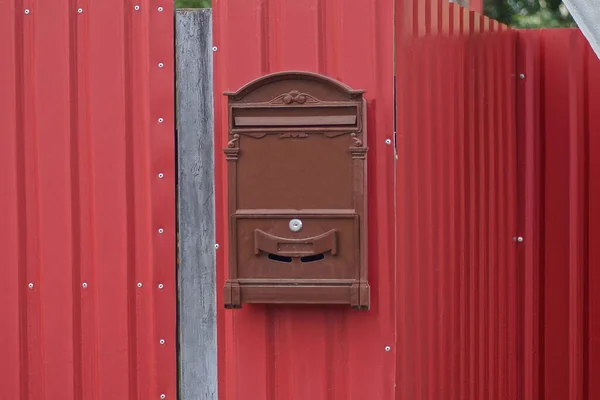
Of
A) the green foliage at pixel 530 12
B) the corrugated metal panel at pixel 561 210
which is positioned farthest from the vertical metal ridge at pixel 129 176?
the green foliage at pixel 530 12

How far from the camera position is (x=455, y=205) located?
4441 millimetres

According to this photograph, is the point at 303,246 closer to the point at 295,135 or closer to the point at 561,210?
the point at 295,135

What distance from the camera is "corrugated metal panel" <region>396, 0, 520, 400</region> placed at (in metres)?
3.93

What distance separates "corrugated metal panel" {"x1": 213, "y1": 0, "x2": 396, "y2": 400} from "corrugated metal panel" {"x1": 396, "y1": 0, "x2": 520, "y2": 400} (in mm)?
75

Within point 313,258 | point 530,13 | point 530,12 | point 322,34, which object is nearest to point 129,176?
point 313,258

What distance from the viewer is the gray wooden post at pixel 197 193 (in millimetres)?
3969

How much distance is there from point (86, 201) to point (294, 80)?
1.00 metres

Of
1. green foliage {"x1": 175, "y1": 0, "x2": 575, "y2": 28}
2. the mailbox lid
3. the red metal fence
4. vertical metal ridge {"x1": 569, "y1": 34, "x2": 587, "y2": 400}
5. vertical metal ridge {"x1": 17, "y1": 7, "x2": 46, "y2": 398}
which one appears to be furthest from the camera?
green foliage {"x1": 175, "y1": 0, "x2": 575, "y2": 28}

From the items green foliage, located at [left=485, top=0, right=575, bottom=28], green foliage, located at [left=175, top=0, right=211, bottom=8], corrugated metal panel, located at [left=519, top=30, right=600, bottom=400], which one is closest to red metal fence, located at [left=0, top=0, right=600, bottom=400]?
corrugated metal panel, located at [left=519, top=30, right=600, bottom=400]

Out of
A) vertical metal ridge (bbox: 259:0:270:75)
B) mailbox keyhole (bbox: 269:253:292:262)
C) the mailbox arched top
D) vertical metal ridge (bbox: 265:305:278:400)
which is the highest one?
vertical metal ridge (bbox: 259:0:270:75)

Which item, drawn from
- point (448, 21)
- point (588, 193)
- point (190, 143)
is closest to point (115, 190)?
point (190, 143)

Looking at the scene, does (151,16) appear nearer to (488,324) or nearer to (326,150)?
(326,150)

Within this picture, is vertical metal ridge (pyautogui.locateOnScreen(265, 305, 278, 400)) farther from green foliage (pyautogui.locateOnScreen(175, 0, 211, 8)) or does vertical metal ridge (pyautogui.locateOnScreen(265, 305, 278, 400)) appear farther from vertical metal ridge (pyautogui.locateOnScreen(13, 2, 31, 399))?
green foliage (pyautogui.locateOnScreen(175, 0, 211, 8))

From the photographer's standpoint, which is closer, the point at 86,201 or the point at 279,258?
the point at 279,258
